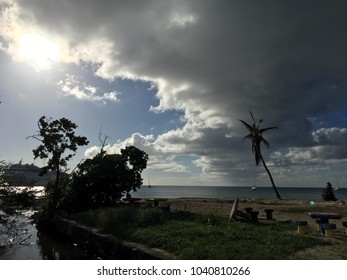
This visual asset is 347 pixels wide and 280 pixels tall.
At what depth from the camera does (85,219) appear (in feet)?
61.6

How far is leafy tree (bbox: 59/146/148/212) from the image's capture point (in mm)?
25094

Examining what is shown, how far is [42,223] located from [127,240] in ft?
50.2

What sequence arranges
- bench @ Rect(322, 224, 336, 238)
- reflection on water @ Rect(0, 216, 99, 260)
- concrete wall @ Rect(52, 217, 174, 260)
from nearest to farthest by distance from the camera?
concrete wall @ Rect(52, 217, 174, 260)
bench @ Rect(322, 224, 336, 238)
reflection on water @ Rect(0, 216, 99, 260)

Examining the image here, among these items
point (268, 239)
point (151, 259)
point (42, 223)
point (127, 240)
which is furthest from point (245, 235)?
point (42, 223)

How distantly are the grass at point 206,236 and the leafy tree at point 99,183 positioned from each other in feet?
30.6

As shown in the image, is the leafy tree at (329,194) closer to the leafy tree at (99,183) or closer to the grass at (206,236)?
the leafy tree at (99,183)

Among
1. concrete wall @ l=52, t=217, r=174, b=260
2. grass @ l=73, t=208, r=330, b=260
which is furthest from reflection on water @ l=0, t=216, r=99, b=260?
grass @ l=73, t=208, r=330, b=260

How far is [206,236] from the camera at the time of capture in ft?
37.3

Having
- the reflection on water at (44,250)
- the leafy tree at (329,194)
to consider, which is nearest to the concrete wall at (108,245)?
the reflection on water at (44,250)

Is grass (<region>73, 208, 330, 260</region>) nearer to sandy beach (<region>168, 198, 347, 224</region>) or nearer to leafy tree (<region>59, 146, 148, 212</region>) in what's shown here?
sandy beach (<region>168, 198, 347, 224</region>)

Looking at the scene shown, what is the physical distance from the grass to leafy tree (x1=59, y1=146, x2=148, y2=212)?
9319 millimetres

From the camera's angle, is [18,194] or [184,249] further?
[18,194]

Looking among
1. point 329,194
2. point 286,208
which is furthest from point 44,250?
point 329,194

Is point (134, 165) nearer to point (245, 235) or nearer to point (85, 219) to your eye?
point (85, 219)
